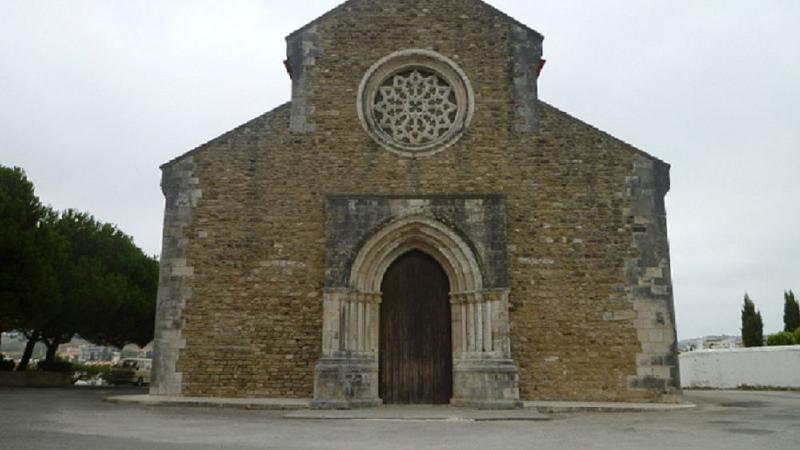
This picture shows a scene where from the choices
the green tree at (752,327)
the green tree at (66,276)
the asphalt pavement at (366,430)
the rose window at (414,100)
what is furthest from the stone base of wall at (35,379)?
the green tree at (752,327)

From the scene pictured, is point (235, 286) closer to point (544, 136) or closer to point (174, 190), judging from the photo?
point (174, 190)

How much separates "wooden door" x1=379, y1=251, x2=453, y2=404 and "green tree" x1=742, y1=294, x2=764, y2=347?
22.8 meters

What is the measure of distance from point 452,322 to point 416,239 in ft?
5.74

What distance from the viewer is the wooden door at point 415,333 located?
1239 cm

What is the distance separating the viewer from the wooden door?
12.4m

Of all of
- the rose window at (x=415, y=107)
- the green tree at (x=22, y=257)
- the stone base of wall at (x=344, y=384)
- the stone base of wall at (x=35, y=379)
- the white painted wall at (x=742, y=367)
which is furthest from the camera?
the white painted wall at (x=742, y=367)

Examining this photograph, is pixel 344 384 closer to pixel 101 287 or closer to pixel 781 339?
pixel 101 287

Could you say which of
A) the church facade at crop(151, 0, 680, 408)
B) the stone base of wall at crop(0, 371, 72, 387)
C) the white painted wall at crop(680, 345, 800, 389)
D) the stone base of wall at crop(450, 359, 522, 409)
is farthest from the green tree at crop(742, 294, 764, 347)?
the stone base of wall at crop(0, 371, 72, 387)

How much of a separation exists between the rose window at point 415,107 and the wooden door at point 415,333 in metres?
2.56

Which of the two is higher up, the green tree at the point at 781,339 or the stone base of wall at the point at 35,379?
the green tree at the point at 781,339

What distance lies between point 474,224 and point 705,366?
1550 centimetres

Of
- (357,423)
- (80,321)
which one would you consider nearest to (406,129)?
(357,423)

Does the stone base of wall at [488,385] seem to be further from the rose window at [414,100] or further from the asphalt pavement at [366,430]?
the rose window at [414,100]

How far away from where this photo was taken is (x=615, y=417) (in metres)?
10.1
